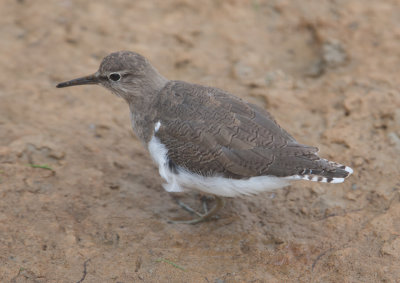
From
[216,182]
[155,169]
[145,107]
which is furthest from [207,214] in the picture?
[145,107]

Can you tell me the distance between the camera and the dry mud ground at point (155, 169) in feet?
16.9

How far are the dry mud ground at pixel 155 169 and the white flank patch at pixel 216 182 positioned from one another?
0.60 metres

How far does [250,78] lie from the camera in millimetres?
7777

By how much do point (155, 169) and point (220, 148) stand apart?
1.54m

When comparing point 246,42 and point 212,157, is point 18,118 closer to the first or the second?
point 212,157

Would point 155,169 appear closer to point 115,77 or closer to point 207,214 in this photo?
point 207,214

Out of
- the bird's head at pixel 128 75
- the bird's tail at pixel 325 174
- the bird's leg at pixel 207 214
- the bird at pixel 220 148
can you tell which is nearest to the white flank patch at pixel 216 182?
the bird at pixel 220 148

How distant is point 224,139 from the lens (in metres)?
5.25

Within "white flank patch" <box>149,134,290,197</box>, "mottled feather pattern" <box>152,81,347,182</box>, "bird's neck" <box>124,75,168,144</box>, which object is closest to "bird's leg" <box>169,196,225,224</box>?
"white flank patch" <box>149,134,290,197</box>

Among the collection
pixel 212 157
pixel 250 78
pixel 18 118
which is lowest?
pixel 18 118

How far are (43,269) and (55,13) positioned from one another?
17.6 feet

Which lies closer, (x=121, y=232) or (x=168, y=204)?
(x=121, y=232)

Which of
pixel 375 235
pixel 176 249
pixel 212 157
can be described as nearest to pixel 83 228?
pixel 176 249

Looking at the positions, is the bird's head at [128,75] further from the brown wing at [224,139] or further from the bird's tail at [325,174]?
the bird's tail at [325,174]
